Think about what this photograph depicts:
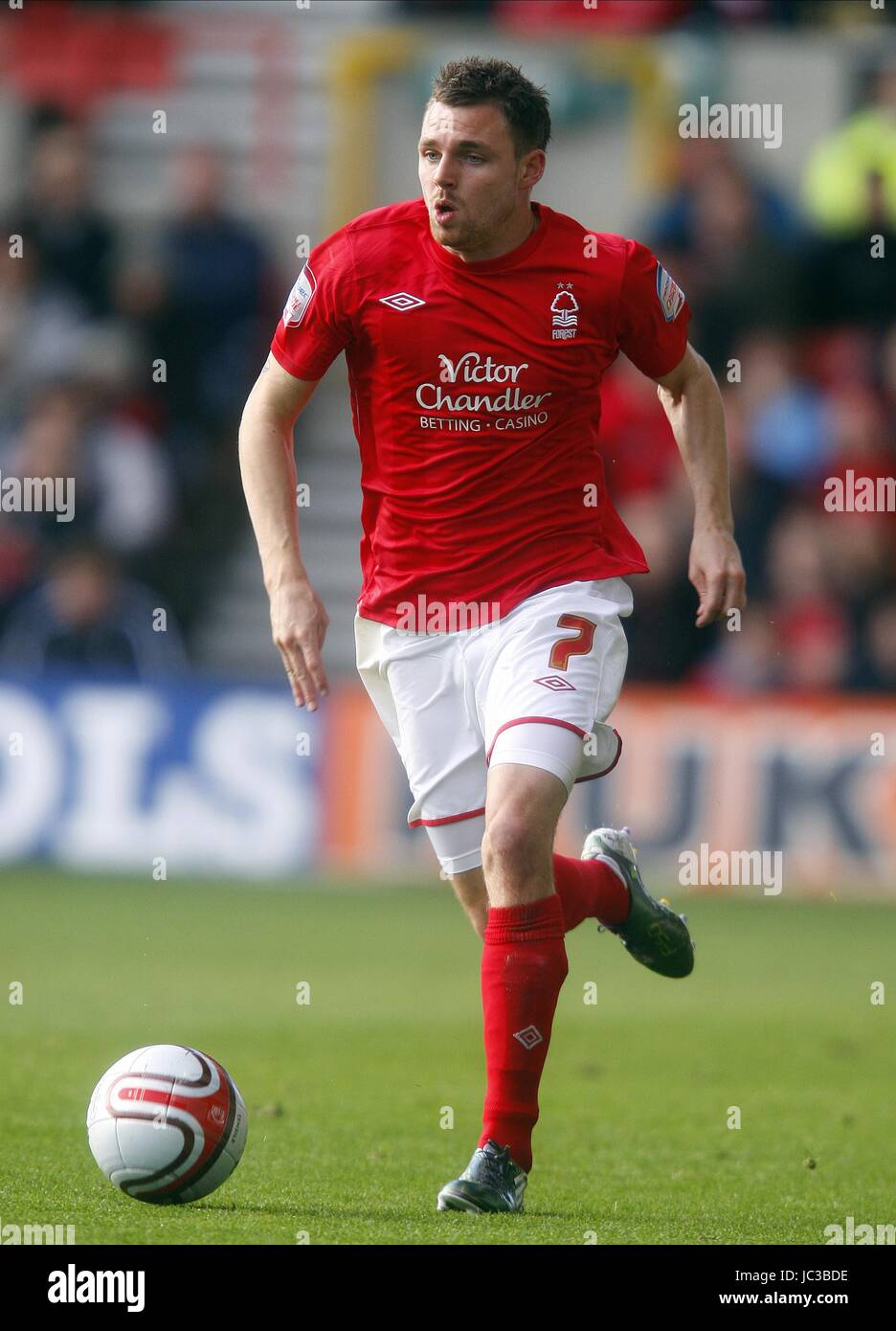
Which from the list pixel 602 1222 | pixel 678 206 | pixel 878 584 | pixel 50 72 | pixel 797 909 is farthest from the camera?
pixel 50 72

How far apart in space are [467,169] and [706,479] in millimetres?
1111

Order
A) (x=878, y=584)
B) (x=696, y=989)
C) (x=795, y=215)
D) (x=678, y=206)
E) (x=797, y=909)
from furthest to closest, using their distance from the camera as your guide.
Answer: (x=795, y=215)
(x=678, y=206)
(x=878, y=584)
(x=797, y=909)
(x=696, y=989)

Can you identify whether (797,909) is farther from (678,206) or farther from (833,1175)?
(833,1175)

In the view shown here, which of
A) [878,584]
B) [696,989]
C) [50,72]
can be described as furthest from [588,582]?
[50,72]

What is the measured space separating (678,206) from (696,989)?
22.7ft

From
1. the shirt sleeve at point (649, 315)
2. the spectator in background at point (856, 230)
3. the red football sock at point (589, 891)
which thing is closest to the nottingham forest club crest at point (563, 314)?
the shirt sleeve at point (649, 315)

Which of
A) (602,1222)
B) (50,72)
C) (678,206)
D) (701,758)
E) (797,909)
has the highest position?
(50,72)

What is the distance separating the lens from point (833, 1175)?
616 centimetres

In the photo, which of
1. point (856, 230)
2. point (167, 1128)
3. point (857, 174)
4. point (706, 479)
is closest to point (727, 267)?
point (856, 230)

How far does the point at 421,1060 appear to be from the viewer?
825 cm

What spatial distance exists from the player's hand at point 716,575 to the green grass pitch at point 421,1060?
5.07 ft

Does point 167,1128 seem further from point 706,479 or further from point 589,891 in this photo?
point 706,479

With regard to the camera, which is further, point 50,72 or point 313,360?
point 50,72

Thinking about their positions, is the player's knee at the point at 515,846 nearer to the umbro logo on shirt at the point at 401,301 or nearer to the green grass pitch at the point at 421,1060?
the green grass pitch at the point at 421,1060
